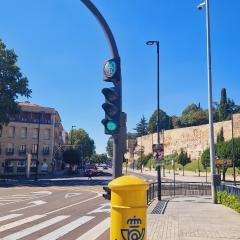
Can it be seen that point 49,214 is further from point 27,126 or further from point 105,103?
point 27,126

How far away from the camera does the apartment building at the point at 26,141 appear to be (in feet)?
227

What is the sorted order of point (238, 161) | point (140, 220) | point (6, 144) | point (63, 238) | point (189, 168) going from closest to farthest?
point (140, 220) < point (63, 238) < point (238, 161) < point (6, 144) < point (189, 168)

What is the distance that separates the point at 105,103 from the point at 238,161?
53.0 meters

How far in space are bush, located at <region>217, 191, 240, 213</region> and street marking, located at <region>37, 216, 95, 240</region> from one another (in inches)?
224

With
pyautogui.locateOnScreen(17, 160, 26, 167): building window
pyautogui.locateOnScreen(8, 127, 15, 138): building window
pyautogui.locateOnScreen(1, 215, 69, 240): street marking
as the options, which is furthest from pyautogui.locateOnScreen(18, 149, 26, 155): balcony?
pyautogui.locateOnScreen(1, 215, 69, 240): street marking

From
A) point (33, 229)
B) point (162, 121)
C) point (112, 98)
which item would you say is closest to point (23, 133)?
point (33, 229)

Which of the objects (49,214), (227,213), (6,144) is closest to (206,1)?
(227,213)

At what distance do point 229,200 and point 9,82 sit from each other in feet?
119

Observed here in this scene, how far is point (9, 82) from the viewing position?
47875 mm

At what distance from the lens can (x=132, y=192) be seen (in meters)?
5.46

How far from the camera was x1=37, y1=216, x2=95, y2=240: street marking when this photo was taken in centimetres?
1049

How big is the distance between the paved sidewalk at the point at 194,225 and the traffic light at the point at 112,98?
399 cm

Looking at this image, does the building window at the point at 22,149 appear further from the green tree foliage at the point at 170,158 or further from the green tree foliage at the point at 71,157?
the green tree foliage at the point at 170,158

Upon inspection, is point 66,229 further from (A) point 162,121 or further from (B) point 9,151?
(A) point 162,121
